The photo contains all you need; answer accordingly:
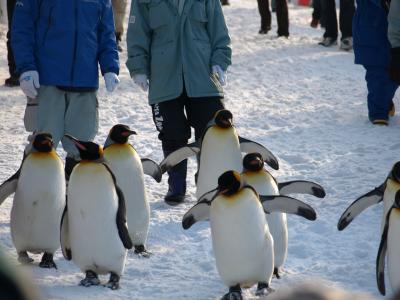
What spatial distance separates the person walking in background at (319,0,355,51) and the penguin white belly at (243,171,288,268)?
297 inches

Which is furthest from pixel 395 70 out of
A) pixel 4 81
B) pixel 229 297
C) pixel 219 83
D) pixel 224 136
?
pixel 4 81

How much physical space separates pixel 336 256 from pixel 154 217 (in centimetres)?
113

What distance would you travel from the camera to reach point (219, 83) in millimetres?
4895

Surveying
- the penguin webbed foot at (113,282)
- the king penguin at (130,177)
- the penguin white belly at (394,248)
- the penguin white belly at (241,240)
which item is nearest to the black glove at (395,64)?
the king penguin at (130,177)

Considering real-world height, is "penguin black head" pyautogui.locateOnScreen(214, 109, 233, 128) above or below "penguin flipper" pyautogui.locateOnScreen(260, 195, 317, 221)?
above

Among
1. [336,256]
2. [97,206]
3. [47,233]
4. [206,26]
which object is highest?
[206,26]

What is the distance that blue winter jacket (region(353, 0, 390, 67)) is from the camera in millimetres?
6973

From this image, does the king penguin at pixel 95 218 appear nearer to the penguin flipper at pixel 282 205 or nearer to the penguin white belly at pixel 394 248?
the penguin flipper at pixel 282 205

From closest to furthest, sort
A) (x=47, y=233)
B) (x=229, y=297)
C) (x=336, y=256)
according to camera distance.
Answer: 1. (x=229, y=297)
2. (x=47, y=233)
3. (x=336, y=256)

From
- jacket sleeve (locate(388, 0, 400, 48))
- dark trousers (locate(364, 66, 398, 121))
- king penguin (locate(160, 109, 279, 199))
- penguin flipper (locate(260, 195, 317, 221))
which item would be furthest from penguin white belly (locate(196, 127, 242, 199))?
dark trousers (locate(364, 66, 398, 121))

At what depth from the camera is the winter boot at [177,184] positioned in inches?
199

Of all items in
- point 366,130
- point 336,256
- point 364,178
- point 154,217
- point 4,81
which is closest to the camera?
point 336,256

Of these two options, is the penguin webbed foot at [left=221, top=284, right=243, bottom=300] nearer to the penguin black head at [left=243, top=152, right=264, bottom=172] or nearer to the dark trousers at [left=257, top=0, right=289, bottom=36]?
the penguin black head at [left=243, top=152, right=264, bottom=172]

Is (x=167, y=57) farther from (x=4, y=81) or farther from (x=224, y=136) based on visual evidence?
(x=4, y=81)
